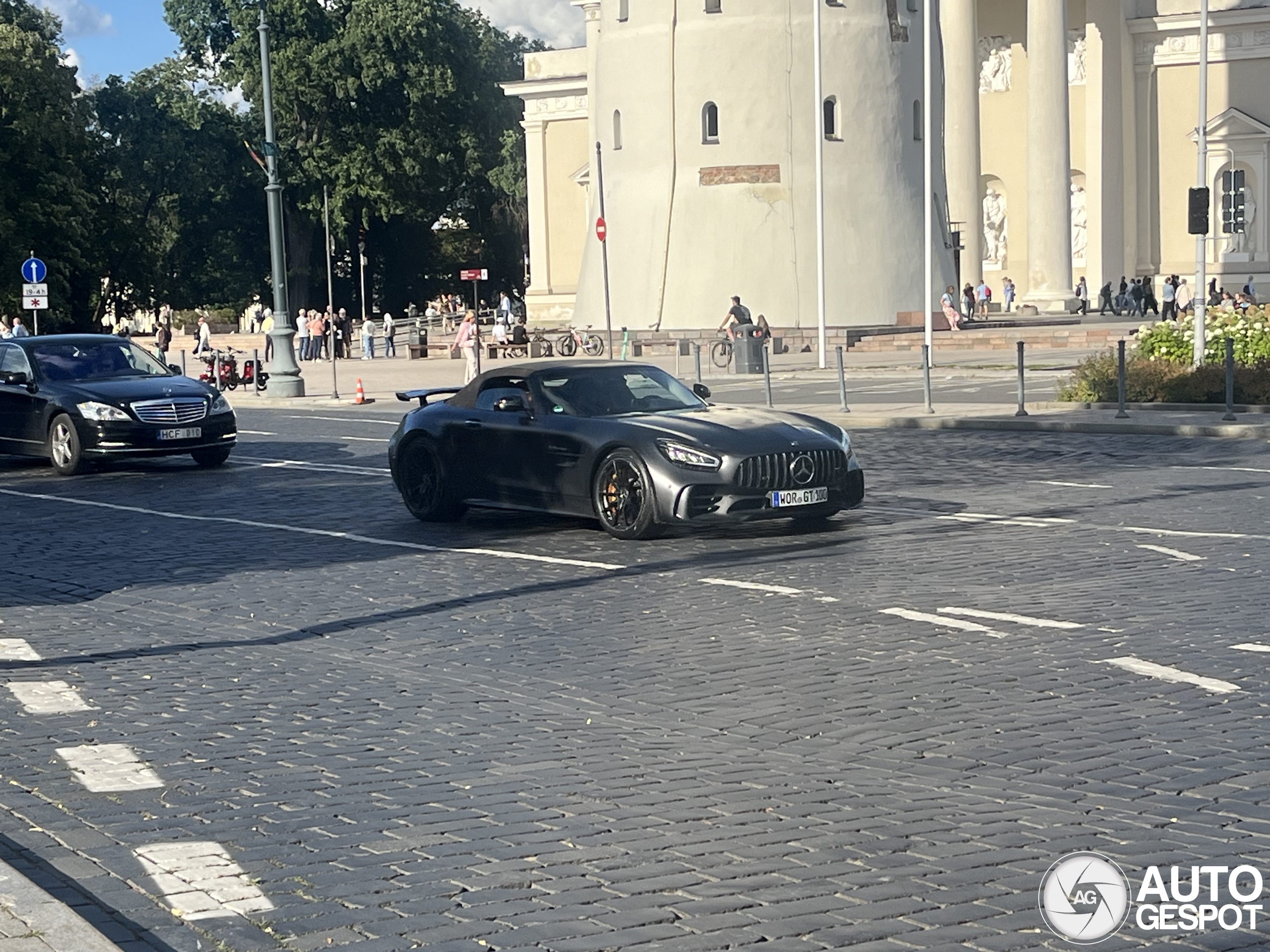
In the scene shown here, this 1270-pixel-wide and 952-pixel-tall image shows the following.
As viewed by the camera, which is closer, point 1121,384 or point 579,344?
point 1121,384

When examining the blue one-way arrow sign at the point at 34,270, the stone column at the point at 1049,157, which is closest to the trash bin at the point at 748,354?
the blue one-way arrow sign at the point at 34,270

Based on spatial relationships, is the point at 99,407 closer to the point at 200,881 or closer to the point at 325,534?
the point at 325,534

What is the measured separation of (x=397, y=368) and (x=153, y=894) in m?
50.0

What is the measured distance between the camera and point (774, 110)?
56.0 meters

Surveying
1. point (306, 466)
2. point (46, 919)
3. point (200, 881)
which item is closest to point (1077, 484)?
point (306, 466)

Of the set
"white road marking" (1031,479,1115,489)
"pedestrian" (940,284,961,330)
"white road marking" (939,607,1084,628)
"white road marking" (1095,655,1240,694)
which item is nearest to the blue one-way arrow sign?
"pedestrian" (940,284,961,330)

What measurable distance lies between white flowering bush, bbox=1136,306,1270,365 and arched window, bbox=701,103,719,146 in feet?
87.1

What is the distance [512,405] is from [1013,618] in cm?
611

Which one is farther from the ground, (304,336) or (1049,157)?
(1049,157)

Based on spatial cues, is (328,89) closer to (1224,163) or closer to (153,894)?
(1224,163)

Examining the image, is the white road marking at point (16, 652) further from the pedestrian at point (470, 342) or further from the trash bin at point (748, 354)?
the trash bin at point (748, 354)

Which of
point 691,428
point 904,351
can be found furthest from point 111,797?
point 904,351

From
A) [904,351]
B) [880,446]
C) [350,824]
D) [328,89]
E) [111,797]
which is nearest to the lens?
[350,824]

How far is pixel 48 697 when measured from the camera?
30.8ft
